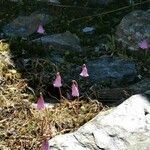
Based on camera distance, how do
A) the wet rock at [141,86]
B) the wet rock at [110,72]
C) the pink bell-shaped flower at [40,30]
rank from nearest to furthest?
1. the wet rock at [141,86]
2. the wet rock at [110,72]
3. the pink bell-shaped flower at [40,30]

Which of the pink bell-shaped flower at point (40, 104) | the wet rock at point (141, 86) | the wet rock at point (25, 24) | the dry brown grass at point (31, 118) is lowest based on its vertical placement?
the dry brown grass at point (31, 118)

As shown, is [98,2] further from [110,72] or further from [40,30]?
[110,72]

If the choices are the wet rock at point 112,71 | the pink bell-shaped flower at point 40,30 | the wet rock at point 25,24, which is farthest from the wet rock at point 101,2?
the wet rock at point 112,71

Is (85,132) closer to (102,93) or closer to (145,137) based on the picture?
(145,137)

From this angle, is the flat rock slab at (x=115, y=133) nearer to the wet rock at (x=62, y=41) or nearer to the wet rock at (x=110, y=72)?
the wet rock at (x=110, y=72)

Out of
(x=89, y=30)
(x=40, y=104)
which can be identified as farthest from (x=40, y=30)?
(x=40, y=104)

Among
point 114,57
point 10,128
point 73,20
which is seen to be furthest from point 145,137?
point 73,20
